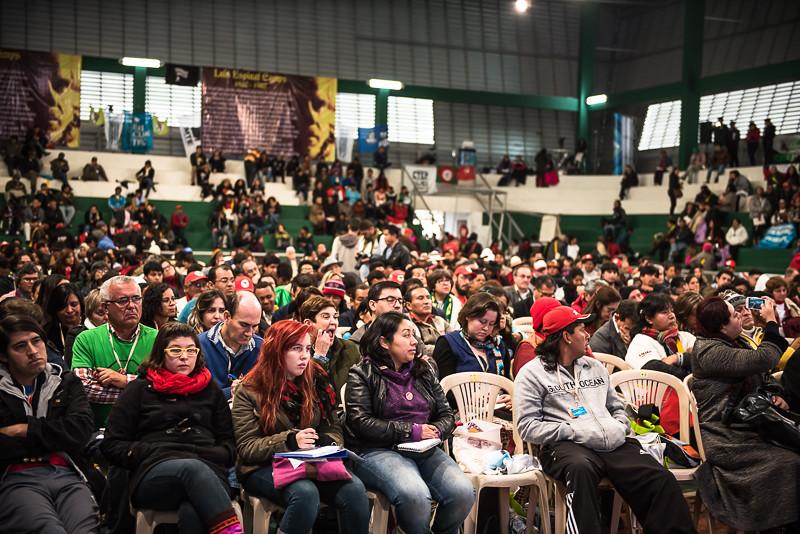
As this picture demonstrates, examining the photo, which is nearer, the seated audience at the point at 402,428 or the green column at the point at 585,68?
the seated audience at the point at 402,428

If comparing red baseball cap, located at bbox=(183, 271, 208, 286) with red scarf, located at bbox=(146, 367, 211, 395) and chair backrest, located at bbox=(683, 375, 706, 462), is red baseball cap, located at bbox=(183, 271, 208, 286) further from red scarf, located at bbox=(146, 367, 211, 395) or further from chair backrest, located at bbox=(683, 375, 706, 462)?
chair backrest, located at bbox=(683, 375, 706, 462)

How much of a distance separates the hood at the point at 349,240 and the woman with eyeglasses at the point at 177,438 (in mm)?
7325

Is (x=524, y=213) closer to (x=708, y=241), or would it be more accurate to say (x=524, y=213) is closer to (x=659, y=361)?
(x=708, y=241)

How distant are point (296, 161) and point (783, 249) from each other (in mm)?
11399

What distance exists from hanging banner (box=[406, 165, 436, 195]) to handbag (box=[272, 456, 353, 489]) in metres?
18.6

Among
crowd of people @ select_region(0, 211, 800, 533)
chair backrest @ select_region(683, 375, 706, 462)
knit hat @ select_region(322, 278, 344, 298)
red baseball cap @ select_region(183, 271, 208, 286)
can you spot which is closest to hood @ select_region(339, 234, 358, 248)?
red baseball cap @ select_region(183, 271, 208, 286)

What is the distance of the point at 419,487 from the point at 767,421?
188 cm

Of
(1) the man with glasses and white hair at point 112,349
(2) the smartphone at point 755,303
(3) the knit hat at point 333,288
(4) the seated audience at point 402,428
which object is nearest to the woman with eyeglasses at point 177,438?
(1) the man with glasses and white hair at point 112,349

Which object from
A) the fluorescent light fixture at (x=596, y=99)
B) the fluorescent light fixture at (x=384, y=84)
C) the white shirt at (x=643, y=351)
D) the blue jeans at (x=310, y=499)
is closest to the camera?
the blue jeans at (x=310, y=499)

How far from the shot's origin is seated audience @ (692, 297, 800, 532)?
4.43 meters

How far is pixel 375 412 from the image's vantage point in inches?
171

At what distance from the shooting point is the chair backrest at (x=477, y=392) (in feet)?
16.2

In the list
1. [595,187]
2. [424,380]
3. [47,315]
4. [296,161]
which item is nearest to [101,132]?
[296,161]

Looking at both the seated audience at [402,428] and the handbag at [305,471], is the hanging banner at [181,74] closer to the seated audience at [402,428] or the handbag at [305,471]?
the seated audience at [402,428]
